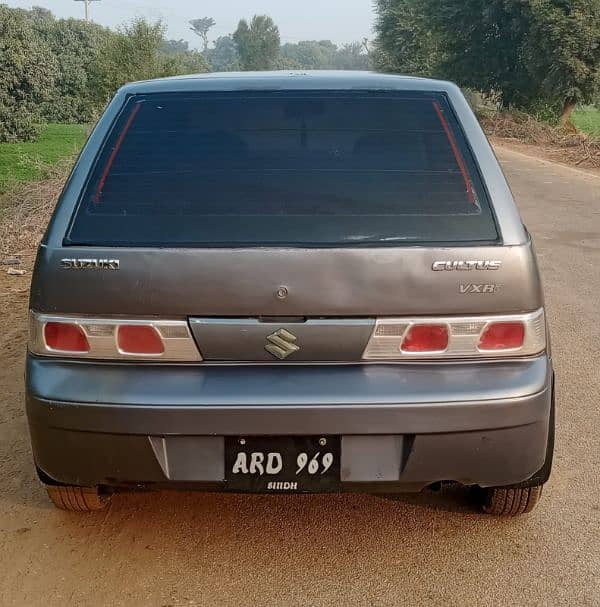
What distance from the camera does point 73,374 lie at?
258 cm

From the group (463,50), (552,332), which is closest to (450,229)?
(552,332)

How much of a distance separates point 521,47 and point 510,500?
29.8 metres

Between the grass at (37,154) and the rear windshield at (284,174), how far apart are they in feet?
35.5

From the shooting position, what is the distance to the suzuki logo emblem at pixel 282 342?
252cm

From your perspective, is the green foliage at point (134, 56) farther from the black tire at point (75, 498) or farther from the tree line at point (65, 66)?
the black tire at point (75, 498)

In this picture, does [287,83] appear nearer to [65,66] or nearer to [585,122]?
[585,122]

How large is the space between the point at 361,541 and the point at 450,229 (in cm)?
→ 126

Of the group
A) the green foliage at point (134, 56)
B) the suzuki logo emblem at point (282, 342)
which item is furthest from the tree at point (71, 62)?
the suzuki logo emblem at point (282, 342)

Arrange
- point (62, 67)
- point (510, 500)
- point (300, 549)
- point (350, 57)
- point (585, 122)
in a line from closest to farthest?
point (300, 549) < point (510, 500) < point (585, 122) < point (62, 67) < point (350, 57)

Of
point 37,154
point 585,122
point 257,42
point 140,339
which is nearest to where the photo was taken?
point 140,339

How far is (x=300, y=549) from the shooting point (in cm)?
293

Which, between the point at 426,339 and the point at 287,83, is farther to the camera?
the point at 287,83

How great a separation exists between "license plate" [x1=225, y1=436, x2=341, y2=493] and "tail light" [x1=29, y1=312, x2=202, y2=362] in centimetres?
34

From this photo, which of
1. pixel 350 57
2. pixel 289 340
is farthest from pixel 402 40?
pixel 350 57
